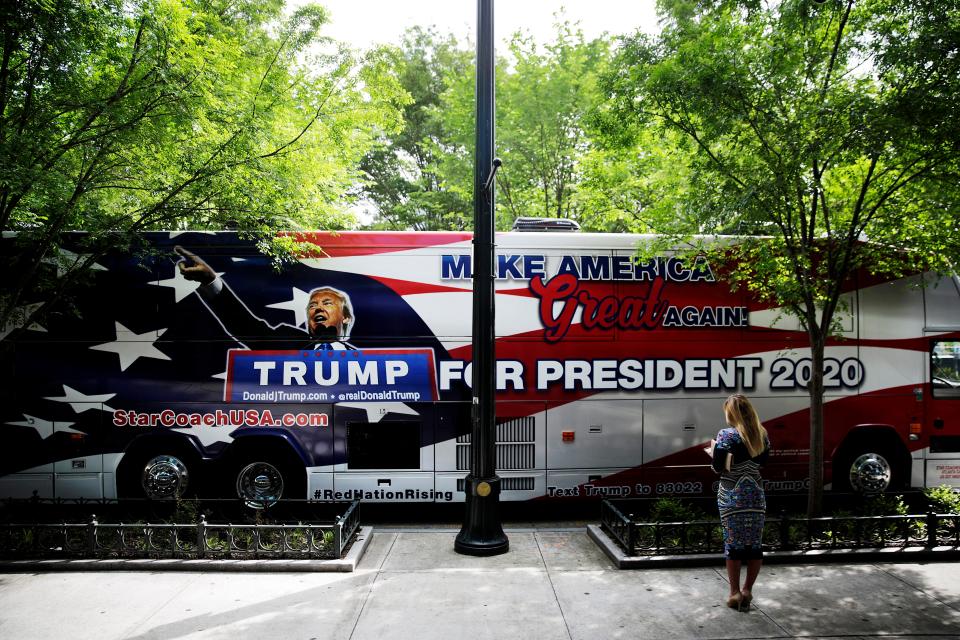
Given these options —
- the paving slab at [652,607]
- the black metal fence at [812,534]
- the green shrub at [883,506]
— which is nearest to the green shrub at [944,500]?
the green shrub at [883,506]

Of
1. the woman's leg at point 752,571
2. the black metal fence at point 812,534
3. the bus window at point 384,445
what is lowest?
the black metal fence at point 812,534

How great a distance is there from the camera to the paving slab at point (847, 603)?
4891mm

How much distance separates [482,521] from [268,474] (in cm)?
307

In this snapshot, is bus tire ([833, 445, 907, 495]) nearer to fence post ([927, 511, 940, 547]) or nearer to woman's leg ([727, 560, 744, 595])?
fence post ([927, 511, 940, 547])

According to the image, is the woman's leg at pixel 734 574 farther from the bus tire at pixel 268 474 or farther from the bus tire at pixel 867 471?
the bus tire at pixel 268 474

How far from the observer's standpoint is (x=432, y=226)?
20859 mm

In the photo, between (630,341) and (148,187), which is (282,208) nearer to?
(148,187)

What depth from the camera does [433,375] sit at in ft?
25.6

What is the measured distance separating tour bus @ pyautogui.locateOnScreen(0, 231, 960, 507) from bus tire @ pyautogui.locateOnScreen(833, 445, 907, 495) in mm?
28

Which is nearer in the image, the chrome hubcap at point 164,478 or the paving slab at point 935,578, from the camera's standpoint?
the paving slab at point 935,578

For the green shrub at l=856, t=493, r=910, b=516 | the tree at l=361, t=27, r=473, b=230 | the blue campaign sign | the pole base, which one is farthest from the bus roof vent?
the tree at l=361, t=27, r=473, b=230

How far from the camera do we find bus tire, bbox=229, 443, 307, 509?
25.5ft

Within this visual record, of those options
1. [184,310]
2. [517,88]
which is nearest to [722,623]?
[184,310]

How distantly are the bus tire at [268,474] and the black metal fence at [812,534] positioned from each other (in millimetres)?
4053
